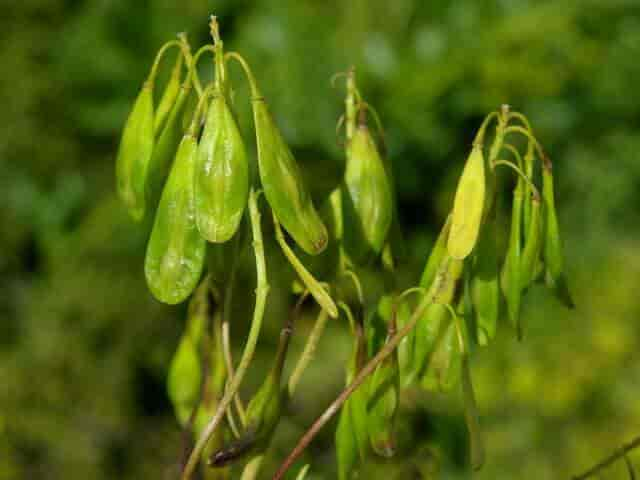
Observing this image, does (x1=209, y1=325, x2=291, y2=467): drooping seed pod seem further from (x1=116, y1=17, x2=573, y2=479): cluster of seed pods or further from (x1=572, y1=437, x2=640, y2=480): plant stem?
(x1=572, y1=437, x2=640, y2=480): plant stem

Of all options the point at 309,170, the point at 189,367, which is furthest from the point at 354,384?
the point at 309,170

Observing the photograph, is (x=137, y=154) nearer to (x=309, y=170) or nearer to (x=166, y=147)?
(x=166, y=147)

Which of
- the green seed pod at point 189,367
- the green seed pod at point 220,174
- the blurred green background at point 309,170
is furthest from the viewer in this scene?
the blurred green background at point 309,170

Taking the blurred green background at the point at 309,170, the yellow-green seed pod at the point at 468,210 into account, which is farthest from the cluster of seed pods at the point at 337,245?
the blurred green background at the point at 309,170

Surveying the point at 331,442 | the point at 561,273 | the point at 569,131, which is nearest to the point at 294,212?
the point at 561,273

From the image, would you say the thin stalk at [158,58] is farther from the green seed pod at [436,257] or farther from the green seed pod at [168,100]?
the green seed pod at [436,257]
